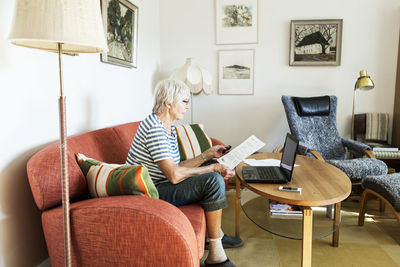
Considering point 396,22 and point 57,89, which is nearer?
point 57,89

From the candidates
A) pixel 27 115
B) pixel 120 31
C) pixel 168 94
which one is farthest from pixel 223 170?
pixel 120 31

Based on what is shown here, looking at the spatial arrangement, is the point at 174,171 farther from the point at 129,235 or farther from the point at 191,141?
the point at 191,141

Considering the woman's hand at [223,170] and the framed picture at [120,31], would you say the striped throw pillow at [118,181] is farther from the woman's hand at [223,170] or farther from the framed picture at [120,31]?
the framed picture at [120,31]

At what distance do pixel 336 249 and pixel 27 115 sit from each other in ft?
6.83

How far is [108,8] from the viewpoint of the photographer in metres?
2.07

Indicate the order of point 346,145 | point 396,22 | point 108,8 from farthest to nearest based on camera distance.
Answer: point 396,22 → point 346,145 → point 108,8

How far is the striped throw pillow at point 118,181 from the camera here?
116 centimetres

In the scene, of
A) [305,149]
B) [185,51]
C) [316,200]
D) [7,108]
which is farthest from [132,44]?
[316,200]

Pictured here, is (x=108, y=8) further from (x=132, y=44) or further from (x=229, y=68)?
(x=229, y=68)

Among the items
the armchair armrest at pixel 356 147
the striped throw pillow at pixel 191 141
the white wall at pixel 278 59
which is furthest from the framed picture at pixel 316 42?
the striped throw pillow at pixel 191 141

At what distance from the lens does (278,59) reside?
127 inches

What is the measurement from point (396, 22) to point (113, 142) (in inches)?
130

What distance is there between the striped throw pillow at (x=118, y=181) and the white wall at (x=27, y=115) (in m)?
0.36

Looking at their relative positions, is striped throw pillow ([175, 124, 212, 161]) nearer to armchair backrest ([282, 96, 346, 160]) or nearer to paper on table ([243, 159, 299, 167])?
paper on table ([243, 159, 299, 167])
